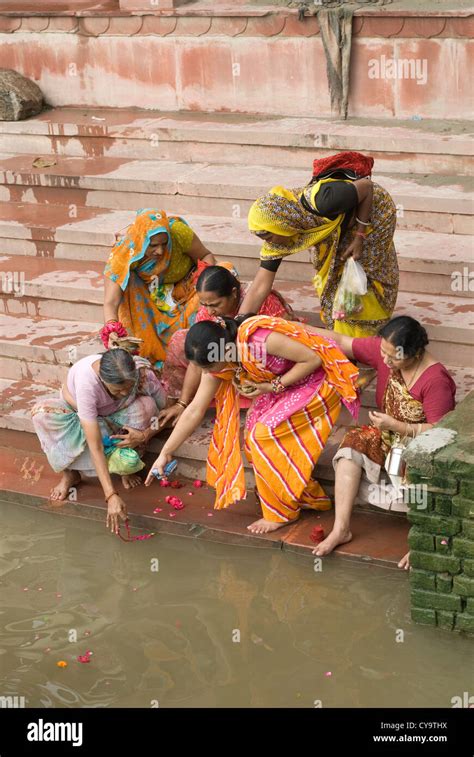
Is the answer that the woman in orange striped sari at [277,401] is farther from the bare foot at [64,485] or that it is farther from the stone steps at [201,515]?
the bare foot at [64,485]

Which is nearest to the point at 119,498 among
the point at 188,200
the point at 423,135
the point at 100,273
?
the point at 100,273

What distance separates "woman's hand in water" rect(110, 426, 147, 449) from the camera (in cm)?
568

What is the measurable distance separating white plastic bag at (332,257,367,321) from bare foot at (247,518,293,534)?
1.12 meters

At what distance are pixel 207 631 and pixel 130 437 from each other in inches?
50.1

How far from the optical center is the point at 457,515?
442cm

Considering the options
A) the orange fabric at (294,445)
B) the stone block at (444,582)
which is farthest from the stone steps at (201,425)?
the stone block at (444,582)

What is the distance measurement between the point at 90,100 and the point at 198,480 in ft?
15.0

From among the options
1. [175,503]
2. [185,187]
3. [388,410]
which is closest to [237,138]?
[185,187]

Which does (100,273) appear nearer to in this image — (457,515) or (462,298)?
(462,298)

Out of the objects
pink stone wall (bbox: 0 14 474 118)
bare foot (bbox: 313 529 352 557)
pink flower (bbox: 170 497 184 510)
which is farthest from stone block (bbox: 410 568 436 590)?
pink stone wall (bbox: 0 14 474 118)

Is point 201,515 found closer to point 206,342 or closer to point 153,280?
point 206,342

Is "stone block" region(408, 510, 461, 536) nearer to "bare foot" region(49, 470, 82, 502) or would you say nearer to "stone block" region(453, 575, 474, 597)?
"stone block" region(453, 575, 474, 597)

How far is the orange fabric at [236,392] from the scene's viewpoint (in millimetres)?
5102

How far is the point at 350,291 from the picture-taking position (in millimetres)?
5457
